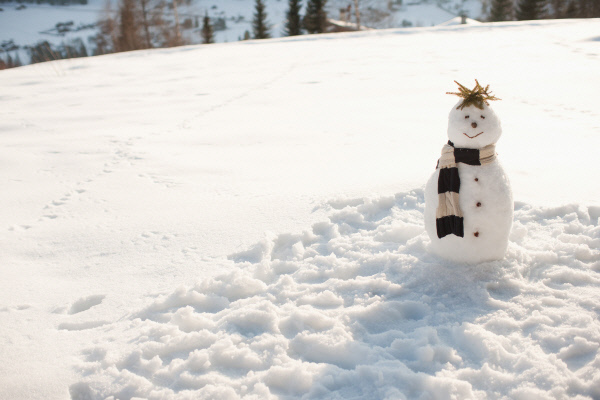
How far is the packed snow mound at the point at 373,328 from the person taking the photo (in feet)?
4.52

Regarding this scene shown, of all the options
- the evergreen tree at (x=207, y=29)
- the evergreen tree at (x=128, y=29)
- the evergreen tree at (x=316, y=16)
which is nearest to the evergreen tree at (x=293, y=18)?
the evergreen tree at (x=316, y=16)

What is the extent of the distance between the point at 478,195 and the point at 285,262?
3.20 feet

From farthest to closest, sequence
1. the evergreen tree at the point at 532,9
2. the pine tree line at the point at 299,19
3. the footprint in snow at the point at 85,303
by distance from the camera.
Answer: the evergreen tree at the point at 532,9 → the pine tree line at the point at 299,19 → the footprint in snow at the point at 85,303

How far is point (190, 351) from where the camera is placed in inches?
61.5

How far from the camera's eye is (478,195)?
1749 millimetres

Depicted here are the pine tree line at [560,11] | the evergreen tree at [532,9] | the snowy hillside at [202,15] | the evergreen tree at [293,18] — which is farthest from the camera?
the snowy hillside at [202,15]

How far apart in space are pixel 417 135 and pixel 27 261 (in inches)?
133

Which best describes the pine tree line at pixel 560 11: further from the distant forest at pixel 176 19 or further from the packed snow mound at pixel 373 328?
the packed snow mound at pixel 373 328

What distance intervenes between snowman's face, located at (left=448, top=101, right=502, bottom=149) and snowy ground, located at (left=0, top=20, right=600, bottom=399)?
1.98ft

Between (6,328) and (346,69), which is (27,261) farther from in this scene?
(346,69)

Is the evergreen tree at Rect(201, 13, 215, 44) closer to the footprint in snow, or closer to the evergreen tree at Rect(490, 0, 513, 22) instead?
the evergreen tree at Rect(490, 0, 513, 22)

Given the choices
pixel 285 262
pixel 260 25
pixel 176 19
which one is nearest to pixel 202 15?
pixel 260 25

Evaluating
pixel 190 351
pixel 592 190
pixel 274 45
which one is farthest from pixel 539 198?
pixel 274 45

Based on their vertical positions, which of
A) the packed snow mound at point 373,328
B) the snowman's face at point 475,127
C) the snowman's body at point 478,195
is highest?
the snowman's face at point 475,127
